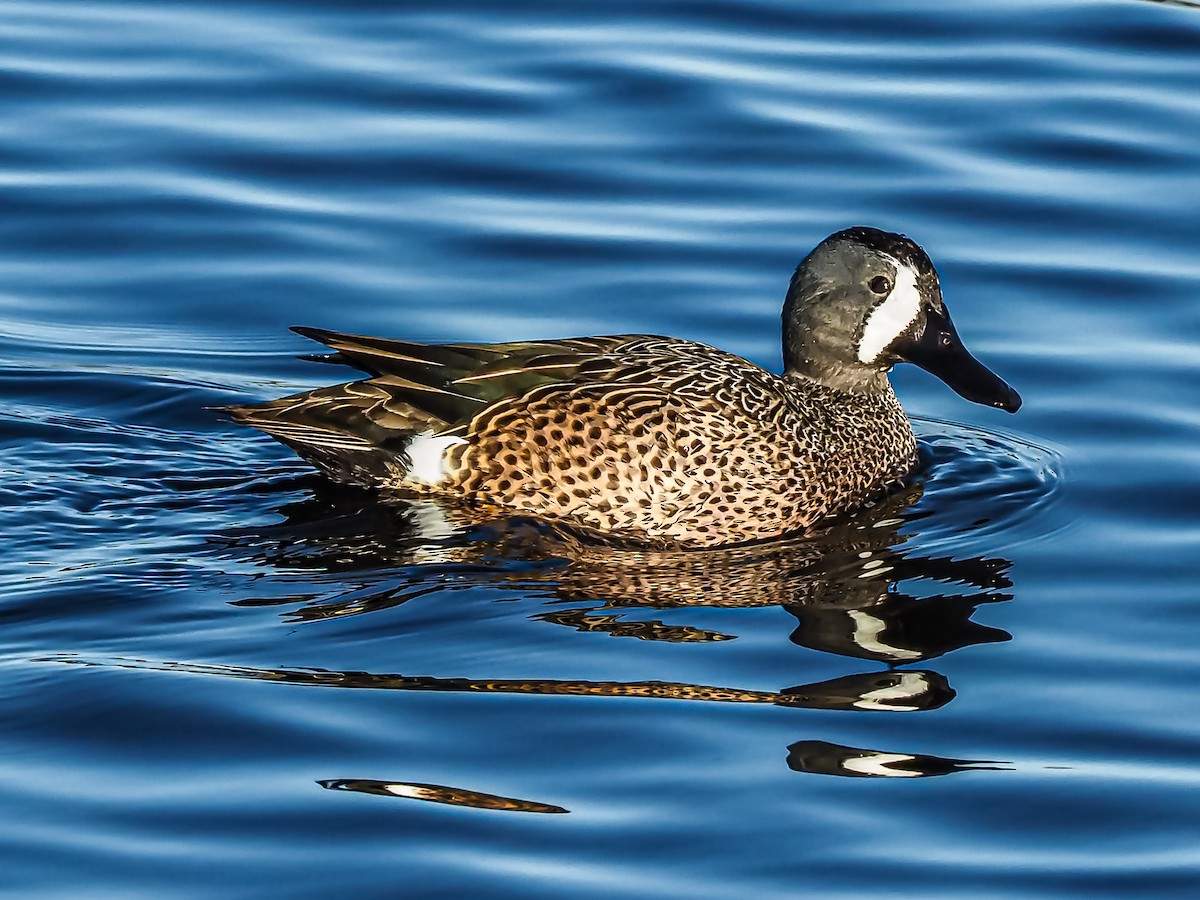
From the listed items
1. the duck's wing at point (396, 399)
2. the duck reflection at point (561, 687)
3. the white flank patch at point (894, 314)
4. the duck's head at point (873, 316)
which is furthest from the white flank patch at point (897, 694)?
the white flank patch at point (894, 314)

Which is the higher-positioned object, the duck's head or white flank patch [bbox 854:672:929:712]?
the duck's head

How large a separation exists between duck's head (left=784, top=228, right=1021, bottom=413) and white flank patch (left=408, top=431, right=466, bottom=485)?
162 centimetres

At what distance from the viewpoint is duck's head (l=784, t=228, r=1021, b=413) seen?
8961 millimetres

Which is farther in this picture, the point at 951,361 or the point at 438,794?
the point at 951,361

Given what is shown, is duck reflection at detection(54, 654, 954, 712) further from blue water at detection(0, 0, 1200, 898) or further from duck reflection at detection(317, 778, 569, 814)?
duck reflection at detection(317, 778, 569, 814)

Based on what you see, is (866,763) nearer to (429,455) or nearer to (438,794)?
(438,794)

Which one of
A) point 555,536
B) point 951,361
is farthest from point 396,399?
point 951,361

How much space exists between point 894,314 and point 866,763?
10.1 feet

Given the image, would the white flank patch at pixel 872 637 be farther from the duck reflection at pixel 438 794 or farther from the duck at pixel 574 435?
the duck reflection at pixel 438 794

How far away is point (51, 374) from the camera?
9438mm

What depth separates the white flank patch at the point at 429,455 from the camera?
8.27 meters

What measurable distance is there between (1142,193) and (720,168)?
218cm

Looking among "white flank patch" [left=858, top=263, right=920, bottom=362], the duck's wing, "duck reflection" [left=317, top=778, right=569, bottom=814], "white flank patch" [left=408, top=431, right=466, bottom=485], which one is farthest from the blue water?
"white flank patch" [left=858, top=263, right=920, bottom=362]

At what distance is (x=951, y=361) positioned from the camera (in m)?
9.11
